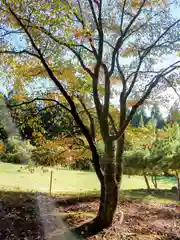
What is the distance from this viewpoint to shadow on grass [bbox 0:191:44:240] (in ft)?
14.7

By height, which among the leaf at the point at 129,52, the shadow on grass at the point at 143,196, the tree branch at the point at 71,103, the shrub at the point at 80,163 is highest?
the leaf at the point at 129,52

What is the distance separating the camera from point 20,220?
511 centimetres

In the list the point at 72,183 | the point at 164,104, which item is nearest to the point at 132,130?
the point at 164,104

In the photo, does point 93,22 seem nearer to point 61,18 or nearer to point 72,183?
point 61,18

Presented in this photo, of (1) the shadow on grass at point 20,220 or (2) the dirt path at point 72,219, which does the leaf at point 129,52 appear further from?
(1) the shadow on grass at point 20,220

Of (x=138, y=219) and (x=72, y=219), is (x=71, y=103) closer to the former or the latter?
(x=72, y=219)

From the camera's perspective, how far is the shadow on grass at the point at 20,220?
4.49m

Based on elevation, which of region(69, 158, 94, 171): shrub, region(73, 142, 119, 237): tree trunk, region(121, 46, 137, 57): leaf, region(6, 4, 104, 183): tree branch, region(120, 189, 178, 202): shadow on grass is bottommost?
region(120, 189, 178, 202): shadow on grass

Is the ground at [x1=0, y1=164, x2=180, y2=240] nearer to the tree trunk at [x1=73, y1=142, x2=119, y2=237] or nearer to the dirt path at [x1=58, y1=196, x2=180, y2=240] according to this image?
the dirt path at [x1=58, y1=196, x2=180, y2=240]

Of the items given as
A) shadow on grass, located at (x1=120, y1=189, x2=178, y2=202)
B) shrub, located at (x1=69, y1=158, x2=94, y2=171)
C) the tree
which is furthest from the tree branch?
shadow on grass, located at (x1=120, y1=189, x2=178, y2=202)

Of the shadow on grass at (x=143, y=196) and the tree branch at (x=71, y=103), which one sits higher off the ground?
the tree branch at (x=71, y=103)

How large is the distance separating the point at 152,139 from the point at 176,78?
11.5 feet

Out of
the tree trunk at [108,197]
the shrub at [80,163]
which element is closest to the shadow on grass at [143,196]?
the shrub at [80,163]

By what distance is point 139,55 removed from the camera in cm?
556
